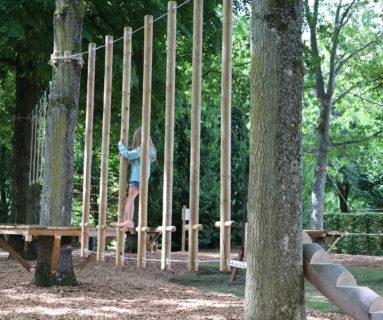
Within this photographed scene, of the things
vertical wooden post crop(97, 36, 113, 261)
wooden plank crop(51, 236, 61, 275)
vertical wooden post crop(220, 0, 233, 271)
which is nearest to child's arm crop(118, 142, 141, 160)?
vertical wooden post crop(97, 36, 113, 261)

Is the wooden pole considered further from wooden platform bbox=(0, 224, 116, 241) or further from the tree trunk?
the tree trunk

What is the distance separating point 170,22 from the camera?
20.7ft

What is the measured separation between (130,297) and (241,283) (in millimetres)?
3206

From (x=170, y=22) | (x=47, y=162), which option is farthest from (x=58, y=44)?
(x=170, y=22)

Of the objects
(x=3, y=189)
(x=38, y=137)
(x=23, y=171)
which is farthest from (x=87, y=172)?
(x=3, y=189)

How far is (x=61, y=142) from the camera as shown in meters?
9.30

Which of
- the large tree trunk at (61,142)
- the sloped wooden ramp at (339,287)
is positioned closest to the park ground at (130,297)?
the large tree trunk at (61,142)

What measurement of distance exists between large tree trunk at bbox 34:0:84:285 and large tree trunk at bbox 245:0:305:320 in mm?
4656

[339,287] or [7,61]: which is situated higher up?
[7,61]

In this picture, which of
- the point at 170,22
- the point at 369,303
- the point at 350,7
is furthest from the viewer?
the point at 350,7

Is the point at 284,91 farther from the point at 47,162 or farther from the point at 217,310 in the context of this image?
the point at 47,162

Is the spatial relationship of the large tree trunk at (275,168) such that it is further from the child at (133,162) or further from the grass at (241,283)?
the grass at (241,283)

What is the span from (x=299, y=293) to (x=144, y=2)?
9.04 metres

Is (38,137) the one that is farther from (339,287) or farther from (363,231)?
(363,231)
